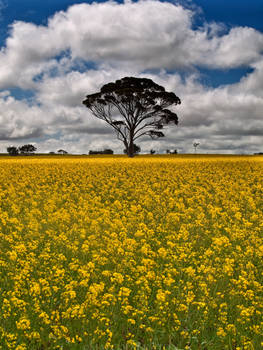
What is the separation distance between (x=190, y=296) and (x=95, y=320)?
55.1 inches

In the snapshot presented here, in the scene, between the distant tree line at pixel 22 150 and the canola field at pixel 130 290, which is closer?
the canola field at pixel 130 290

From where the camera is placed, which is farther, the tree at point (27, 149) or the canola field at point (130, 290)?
the tree at point (27, 149)

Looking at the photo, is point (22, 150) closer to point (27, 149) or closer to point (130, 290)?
point (27, 149)

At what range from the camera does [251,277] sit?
5457 mm

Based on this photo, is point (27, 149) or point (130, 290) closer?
point (130, 290)

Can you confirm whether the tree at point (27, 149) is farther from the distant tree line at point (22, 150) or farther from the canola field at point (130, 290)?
the canola field at point (130, 290)

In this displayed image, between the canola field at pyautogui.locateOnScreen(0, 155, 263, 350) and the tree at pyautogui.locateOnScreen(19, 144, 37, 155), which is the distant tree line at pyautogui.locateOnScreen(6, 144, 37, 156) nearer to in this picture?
the tree at pyautogui.locateOnScreen(19, 144, 37, 155)

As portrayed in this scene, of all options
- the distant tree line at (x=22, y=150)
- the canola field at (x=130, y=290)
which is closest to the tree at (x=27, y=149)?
the distant tree line at (x=22, y=150)

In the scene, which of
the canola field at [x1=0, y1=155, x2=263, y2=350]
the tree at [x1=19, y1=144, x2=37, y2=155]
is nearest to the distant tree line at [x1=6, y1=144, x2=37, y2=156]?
the tree at [x1=19, y1=144, x2=37, y2=155]

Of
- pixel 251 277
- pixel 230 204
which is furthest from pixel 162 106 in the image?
pixel 251 277

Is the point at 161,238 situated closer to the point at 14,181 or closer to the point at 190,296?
the point at 190,296

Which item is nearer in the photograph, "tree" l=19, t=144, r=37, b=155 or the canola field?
the canola field

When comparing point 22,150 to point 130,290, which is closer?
point 130,290

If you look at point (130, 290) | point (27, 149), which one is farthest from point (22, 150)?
point (130, 290)
